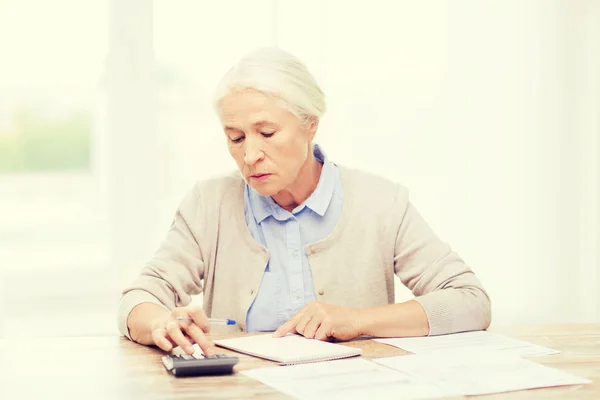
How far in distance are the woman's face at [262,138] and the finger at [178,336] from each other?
51 centimetres

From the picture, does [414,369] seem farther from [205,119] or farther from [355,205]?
[205,119]

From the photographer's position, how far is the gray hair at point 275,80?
200cm

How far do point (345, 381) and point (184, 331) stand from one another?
404 mm

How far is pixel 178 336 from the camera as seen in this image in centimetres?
159

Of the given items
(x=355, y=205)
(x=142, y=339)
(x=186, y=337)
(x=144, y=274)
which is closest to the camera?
(x=186, y=337)

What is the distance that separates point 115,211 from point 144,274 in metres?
1.82

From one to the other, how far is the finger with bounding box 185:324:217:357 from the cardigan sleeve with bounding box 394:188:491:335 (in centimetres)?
56

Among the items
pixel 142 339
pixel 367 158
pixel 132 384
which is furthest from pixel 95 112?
pixel 132 384

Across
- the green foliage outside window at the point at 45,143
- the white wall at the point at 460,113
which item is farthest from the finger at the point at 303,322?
the green foliage outside window at the point at 45,143

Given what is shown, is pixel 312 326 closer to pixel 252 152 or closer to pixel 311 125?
pixel 252 152

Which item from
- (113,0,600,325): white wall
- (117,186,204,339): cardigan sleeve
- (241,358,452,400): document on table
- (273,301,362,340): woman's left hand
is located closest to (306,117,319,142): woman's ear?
(117,186,204,339): cardigan sleeve

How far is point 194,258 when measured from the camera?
2139mm

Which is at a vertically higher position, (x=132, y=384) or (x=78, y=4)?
(x=78, y=4)

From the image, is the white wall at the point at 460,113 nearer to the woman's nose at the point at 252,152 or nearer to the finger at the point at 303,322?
the woman's nose at the point at 252,152
